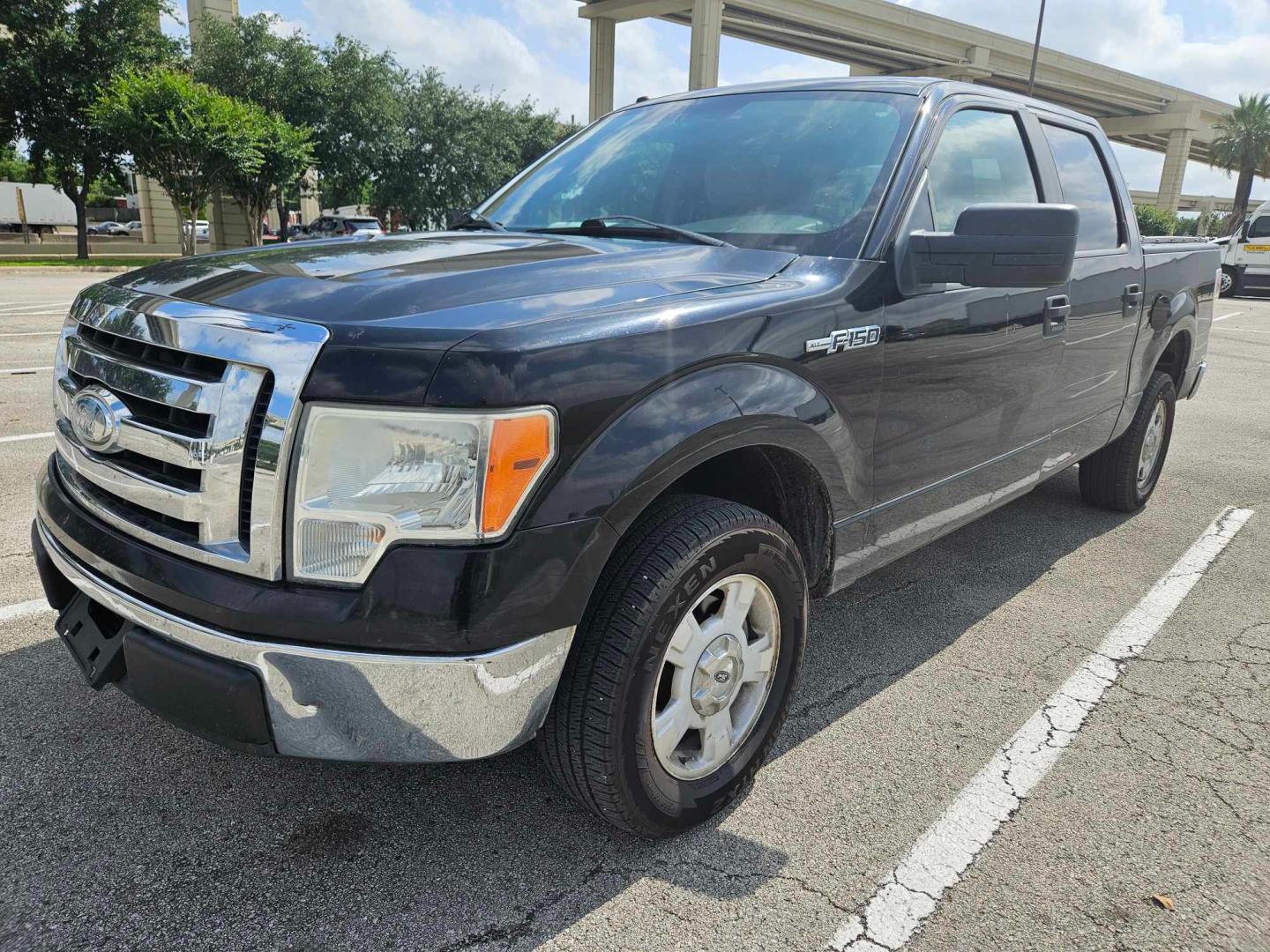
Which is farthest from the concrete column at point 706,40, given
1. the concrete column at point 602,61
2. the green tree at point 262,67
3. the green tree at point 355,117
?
the green tree at point 262,67

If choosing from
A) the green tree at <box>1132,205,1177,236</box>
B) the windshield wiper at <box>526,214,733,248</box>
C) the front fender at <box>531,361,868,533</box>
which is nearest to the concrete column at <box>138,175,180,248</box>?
the windshield wiper at <box>526,214,733,248</box>

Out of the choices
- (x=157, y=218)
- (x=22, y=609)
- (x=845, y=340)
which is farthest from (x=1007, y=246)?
(x=157, y=218)

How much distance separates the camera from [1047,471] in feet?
12.9

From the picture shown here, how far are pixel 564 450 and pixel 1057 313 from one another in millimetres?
2413

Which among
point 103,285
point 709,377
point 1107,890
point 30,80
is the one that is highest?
point 30,80

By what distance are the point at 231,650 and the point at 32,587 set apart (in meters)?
2.32

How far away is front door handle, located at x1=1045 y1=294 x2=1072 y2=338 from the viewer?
11.1 feet

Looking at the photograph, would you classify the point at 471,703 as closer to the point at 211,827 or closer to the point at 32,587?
the point at 211,827

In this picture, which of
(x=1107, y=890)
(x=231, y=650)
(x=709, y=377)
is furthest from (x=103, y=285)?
(x=1107, y=890)

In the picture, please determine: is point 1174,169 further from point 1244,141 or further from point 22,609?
point 22,609

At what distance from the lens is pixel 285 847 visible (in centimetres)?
220

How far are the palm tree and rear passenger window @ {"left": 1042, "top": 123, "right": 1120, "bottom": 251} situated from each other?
220 feet

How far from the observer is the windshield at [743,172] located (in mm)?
2766

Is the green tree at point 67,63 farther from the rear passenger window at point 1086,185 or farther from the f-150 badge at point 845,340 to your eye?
the f-150 badge at point 845,340
